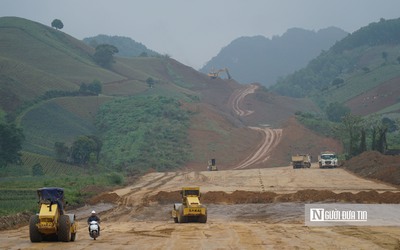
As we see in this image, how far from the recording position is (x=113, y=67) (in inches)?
6791

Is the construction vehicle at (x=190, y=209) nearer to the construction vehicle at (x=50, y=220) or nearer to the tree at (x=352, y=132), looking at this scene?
the construction vehicle at (x=50, y=220)

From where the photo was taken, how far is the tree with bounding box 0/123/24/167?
79.7 m

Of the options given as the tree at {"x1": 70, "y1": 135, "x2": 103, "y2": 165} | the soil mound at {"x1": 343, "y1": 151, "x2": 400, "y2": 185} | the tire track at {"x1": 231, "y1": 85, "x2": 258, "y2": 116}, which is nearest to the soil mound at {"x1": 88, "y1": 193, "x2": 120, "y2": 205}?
the soil mound at {"x1": 343, "y1": 151, "x2": 400, "y2": 185}

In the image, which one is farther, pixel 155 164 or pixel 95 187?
pixel 155 164

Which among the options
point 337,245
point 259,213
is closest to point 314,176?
point 259,213

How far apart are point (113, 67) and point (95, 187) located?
4661 inches

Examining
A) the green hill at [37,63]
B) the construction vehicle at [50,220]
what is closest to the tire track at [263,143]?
the green hill at [37,63]

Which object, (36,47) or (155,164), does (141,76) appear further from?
(155,164)

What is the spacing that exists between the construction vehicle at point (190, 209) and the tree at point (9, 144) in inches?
2015

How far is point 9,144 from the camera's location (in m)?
79.7

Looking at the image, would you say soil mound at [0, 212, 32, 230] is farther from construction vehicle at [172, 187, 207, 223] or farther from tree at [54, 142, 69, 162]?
tree at [54, 142, 69, 162]

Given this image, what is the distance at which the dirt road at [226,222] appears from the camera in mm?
22359

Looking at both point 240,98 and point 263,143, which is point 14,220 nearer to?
point 263,143

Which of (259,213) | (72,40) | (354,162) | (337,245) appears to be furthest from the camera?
(72,40)
